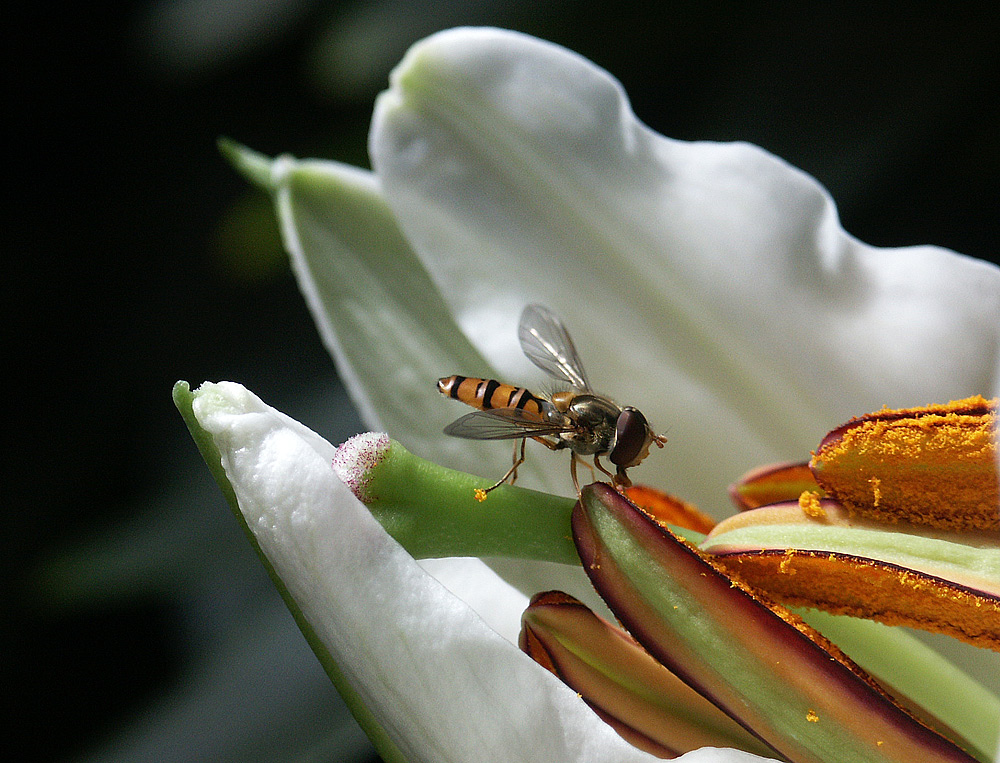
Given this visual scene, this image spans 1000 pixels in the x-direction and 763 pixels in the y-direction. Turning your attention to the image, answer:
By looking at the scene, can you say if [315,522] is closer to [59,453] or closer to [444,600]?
[444,600]

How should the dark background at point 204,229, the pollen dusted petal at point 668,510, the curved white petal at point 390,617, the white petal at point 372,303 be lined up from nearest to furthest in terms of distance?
the curved white petal at point 390,617, the pollen dusted petal at point 668,510, the white petal at point 372,303, the dark background at point 204,229

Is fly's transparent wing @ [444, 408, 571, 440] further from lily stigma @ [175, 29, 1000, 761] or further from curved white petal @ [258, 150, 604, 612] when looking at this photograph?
curved white petal @ [258, 150, 604, 612]

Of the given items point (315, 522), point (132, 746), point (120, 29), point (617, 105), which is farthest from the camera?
point (120, 29)

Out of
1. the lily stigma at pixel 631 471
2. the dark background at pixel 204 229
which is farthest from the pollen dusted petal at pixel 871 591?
the dark background at pixel 204 229

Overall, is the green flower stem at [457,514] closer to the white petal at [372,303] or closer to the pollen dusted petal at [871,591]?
the pollen dusted petal at [871,591]

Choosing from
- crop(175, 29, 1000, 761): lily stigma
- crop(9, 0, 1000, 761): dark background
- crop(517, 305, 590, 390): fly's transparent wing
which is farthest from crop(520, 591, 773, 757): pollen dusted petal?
crop(9, 0, 1000, 761): dark background

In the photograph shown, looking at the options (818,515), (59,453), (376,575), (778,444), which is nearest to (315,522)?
(376,575)

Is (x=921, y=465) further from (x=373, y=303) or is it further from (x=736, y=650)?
(x=373, y=303)
